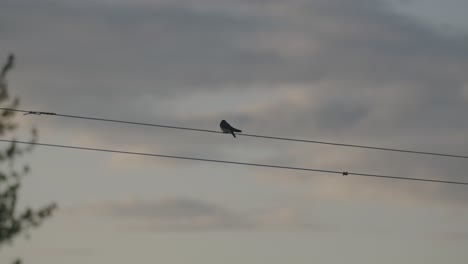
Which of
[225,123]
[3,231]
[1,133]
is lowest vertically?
[3,231]

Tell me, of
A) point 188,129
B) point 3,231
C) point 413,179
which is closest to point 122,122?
point 188,129

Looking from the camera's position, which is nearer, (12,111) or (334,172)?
(12,111)

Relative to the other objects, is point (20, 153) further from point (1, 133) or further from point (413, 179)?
point (413, 179)

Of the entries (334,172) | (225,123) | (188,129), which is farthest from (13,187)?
(225,123)

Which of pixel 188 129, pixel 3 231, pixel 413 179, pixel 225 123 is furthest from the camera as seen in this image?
pixel 225 123

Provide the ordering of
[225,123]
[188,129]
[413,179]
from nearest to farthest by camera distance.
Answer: [188,129]
[413,179]
[225,123]

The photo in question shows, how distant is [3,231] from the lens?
53.5 metres

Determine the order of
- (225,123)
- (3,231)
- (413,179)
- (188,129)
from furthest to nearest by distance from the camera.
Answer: (225,123) → (413,179) → (188,129) → (3,231)

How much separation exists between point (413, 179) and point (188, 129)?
27.2 ft

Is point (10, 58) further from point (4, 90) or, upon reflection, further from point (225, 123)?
point (225, 123)

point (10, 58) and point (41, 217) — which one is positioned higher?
point (10, 58)

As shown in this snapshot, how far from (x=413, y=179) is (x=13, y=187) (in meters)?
14.0

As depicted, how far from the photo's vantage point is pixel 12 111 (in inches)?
2195

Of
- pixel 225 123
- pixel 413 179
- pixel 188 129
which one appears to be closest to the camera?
pixel 188 129
